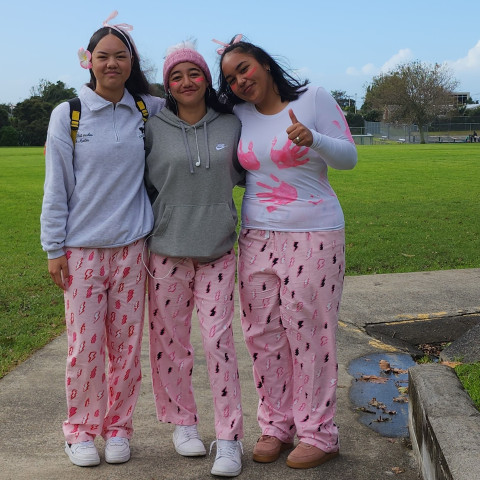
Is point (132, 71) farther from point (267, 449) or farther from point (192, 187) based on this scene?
point (267, 449)

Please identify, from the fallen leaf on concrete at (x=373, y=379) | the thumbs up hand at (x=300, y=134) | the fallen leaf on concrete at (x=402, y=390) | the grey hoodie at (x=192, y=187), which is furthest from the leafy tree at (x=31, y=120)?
the thumbs up hand at (x=300, y=134)

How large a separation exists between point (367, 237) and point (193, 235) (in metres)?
7.10

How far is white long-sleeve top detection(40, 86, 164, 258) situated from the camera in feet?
10.9

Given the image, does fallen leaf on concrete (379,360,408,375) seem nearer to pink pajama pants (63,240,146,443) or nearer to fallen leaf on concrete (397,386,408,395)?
fallen leaf on concrete (397,386,408,395)

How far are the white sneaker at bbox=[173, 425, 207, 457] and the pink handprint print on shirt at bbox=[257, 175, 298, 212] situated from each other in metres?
1.12

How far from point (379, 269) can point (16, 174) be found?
56.8 feet

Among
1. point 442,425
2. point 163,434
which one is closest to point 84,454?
point 163,434

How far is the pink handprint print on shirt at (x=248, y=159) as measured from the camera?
11.1ft

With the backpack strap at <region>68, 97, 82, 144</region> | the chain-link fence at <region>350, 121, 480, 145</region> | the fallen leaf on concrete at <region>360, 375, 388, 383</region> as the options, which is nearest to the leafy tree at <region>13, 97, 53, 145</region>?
the chain-link fence at <region>350, 121, 480, 145</region>

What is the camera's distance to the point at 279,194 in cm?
340

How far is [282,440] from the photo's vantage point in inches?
141

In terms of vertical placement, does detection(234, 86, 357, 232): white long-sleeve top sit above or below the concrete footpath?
above

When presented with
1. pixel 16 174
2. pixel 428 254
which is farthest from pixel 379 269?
pixel 16 174

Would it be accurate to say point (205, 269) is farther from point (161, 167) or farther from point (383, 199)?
point (383, 199)
